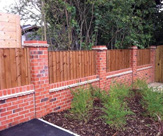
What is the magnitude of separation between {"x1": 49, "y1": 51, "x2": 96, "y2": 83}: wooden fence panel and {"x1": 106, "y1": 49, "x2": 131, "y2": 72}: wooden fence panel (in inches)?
37.4

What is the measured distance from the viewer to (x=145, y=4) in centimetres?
891

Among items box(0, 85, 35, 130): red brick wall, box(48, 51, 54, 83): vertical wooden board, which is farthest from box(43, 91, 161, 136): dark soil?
box(48, 51, 54, 83): vertical wooden board

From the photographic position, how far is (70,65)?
15.8 ft

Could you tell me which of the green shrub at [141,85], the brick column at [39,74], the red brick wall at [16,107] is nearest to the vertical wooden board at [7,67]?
the red brick wall at [16,107]

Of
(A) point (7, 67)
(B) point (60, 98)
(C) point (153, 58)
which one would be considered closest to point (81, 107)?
(B) point (60, 98)

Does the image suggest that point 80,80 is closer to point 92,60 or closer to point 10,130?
point 92,60

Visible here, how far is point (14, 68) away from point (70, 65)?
1714 mm

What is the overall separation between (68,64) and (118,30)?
380 centimetres

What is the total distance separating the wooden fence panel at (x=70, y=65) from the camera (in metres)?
4.33

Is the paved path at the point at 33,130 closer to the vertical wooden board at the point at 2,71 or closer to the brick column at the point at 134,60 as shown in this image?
the vertical wooden board at the point at 2,71

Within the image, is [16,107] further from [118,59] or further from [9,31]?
[118,59]

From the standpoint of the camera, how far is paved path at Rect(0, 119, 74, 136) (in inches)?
124

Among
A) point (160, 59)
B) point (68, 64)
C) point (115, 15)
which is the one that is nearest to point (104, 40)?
point (115, 15)

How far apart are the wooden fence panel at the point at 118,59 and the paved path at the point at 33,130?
362cm
